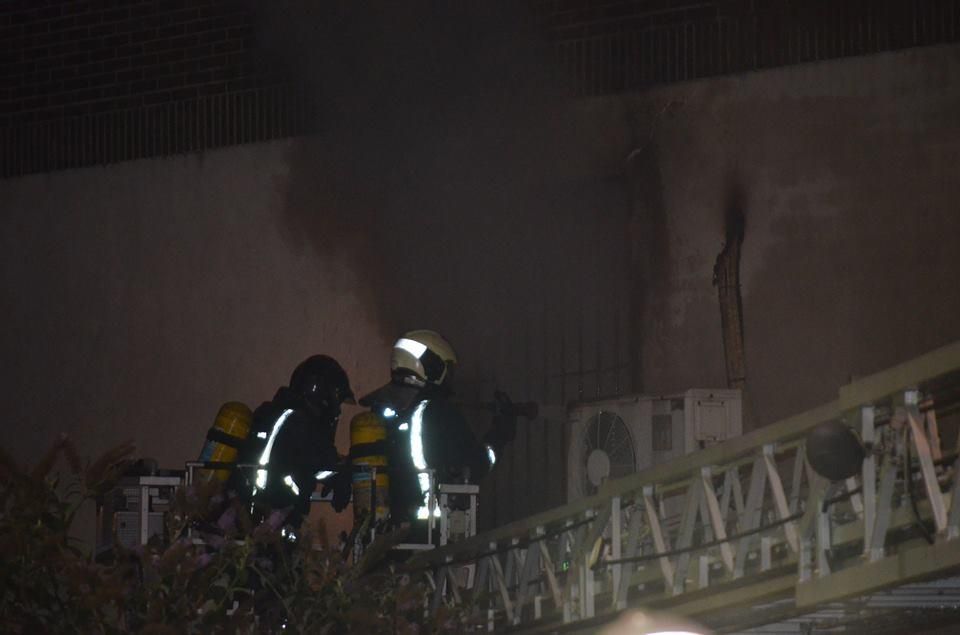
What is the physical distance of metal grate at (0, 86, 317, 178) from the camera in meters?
14.5

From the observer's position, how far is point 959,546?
6574 mm

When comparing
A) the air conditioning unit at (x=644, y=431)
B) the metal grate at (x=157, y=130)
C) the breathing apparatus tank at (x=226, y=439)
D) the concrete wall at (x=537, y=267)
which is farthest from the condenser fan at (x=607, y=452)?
the metal grate at (x=157, y=130)

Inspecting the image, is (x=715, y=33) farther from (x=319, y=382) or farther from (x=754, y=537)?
(x=754, y=537)

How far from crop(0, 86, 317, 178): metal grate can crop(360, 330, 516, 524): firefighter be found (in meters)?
3.71

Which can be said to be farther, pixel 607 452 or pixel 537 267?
pixel 537 267

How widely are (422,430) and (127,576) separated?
3.17m

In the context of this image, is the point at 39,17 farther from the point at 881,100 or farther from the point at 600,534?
the point at 600,534

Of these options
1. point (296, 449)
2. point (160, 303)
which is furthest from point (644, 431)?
point (160, 303)

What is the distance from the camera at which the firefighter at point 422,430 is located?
412 inches

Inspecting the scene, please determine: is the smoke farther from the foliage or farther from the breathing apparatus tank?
the foliage

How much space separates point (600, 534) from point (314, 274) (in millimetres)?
5615

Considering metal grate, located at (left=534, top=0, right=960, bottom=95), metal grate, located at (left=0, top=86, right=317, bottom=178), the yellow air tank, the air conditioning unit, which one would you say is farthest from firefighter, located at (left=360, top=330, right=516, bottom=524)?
metal grate, located at (left=0, top=86, right=317, bottom=178)

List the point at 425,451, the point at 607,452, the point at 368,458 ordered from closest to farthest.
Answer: the point at 368,458 < the point at 425,451 < the point at 607,452

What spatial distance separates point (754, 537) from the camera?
8.62 m
